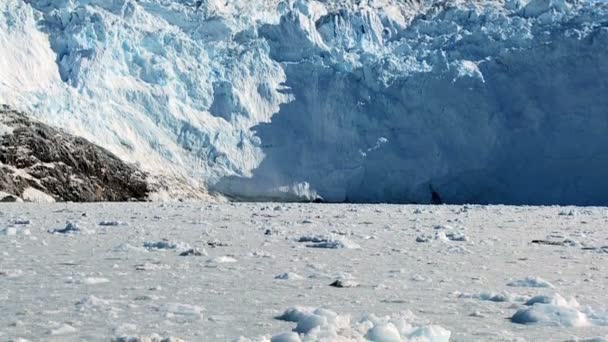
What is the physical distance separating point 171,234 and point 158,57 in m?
38.4

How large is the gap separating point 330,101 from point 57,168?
1880 cm

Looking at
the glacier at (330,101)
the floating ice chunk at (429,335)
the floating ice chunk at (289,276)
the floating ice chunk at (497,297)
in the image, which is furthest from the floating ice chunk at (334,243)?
the glacier at (330,101)

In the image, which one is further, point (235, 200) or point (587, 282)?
point (235, 200)

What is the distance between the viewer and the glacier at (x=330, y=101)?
4866cm

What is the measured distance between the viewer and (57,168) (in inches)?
1766

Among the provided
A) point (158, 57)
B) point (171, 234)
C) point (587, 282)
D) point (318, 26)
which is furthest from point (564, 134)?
point (587, 282)

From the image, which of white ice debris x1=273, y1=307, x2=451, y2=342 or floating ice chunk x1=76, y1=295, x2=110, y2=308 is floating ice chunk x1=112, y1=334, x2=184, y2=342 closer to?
white ice debris x1=273, y1=307, x2=451, y2=342

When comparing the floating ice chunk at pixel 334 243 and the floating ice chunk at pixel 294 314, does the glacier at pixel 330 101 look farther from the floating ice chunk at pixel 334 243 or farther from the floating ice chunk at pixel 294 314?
the floating ice chunk at pixel 294 314

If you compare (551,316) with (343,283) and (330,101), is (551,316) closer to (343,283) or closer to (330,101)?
(343,283)

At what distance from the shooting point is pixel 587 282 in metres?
7.16

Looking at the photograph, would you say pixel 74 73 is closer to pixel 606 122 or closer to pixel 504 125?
pixel 504 125

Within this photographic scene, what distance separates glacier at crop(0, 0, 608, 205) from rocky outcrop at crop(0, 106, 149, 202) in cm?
185

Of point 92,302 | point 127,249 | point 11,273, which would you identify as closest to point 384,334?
point 92,302

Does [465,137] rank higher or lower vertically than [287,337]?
higher
